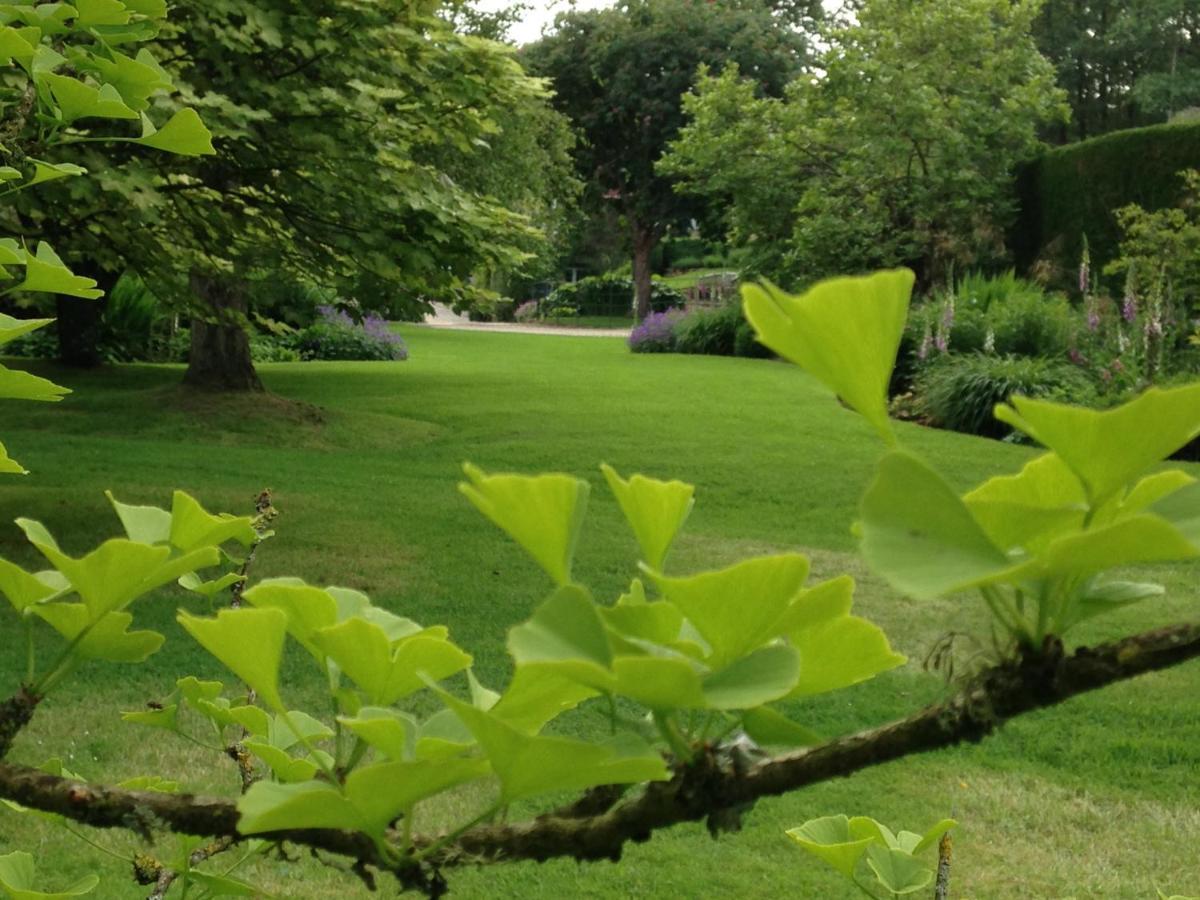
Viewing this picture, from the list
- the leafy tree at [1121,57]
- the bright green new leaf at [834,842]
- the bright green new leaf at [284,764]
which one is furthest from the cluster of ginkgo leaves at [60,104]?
the leafy tree at [1121,57]

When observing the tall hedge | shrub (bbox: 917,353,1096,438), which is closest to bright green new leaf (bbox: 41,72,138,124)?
shrub (bbox: 917,353,1096,438)

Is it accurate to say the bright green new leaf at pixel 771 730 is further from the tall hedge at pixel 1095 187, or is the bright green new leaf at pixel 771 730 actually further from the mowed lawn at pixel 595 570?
the tall hedge at pixel 1095 187

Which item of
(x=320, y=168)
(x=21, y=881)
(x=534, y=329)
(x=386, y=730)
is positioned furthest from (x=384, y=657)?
(x=534, y=329)

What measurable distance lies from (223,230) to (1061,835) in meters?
4.35

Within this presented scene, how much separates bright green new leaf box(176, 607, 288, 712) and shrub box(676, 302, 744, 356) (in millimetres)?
19456

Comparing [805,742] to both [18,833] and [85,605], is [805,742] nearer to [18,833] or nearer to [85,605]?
[85,605]

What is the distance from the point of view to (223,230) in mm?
5480

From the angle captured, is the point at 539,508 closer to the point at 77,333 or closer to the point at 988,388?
the point at 988,388

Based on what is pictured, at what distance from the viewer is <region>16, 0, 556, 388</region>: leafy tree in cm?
507

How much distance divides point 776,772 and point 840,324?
15cm

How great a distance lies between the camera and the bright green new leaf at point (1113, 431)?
300 millimetres

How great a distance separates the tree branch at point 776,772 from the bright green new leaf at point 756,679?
44mm

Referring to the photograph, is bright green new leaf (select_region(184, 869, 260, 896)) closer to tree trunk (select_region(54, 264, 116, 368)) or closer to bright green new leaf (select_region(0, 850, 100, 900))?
bright green new leaf (select_region(0, 850, 100, 900))

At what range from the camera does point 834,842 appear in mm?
831
